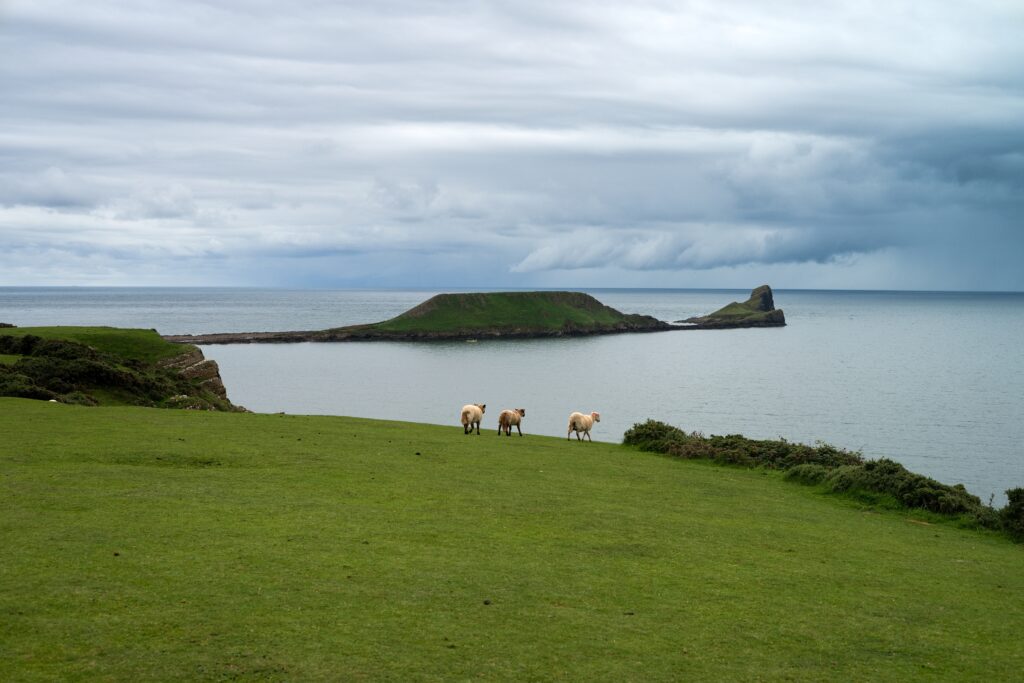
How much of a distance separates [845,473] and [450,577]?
18.2 m

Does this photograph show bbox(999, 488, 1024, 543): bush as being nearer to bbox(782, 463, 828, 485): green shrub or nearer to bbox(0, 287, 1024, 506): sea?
bbox(0, 287, 1024, 506): sea

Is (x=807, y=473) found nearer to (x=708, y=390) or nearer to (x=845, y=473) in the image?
(x=845, y=473)

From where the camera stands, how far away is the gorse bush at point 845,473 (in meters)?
24.4

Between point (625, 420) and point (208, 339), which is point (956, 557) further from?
point (208, 339)

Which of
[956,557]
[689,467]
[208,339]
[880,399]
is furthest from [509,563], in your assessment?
[208,339]

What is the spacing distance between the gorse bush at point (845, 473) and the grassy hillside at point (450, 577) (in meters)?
1.21

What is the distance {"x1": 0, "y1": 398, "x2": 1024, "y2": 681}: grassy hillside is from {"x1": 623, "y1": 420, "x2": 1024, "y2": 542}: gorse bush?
1.21m

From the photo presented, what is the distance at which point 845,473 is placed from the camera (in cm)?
2842

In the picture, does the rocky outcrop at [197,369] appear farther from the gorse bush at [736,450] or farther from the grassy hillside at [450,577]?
the gorse bush at [736,450]

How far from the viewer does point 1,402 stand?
105 ft

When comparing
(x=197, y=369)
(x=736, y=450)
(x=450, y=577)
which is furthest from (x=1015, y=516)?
(x=197, y=369)

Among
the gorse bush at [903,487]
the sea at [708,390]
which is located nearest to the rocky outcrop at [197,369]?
the sea at [708,390]

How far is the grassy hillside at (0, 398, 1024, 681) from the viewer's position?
11.7 m

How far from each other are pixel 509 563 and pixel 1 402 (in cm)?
2512
